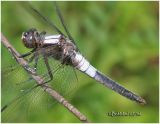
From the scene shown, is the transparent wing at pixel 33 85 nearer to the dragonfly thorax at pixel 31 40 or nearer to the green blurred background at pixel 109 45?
the dragonfly thorax at pixel 31 40

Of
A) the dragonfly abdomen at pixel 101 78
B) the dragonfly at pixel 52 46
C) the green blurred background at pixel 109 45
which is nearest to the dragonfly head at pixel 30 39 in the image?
the dragonfly at pixel 52 46

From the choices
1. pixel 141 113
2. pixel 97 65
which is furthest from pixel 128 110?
pixel 97 65

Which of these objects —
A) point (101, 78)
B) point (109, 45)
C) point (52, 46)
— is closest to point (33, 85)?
point (52, 46)

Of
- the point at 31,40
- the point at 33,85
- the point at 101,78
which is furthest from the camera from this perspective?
the point at 101,78

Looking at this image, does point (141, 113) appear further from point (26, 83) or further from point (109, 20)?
point (26, 83)

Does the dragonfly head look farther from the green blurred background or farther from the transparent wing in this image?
the green blurred background

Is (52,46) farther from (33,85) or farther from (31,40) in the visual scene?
(33,85)

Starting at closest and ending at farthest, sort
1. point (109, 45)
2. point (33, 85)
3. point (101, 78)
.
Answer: point (33, 85) → point (101, 78) → point (109, 45)

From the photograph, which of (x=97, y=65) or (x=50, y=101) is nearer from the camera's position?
(x=50, y=101)
